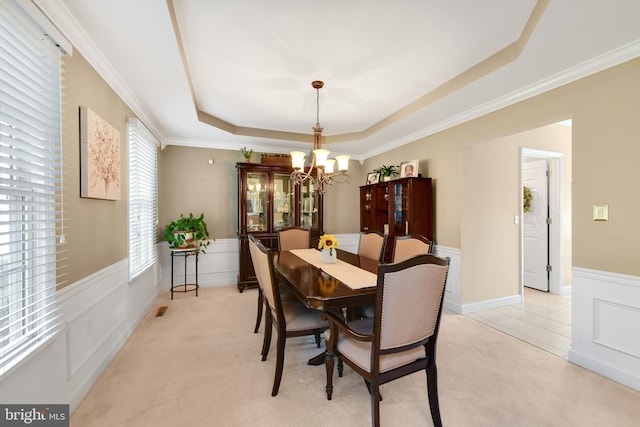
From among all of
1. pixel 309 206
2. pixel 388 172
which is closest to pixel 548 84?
pixel 388 172

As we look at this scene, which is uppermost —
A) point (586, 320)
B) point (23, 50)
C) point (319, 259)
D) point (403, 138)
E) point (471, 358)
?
point (403, 138)

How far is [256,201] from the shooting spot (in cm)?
444

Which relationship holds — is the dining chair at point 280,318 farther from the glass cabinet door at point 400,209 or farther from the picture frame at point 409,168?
the picture frame at point 409,168

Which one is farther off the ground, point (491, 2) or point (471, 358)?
point (491, 2)

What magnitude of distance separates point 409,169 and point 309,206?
1792mm

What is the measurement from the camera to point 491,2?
1.69m

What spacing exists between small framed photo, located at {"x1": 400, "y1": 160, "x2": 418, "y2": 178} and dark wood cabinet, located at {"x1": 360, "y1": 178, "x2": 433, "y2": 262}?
0.21 metres

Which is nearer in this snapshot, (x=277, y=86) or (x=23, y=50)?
(x=23, y=50)

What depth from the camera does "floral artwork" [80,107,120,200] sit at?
1848 mm

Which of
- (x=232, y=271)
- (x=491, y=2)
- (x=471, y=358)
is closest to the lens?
(x=491, y=2)

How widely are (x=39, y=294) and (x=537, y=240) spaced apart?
5569 mm

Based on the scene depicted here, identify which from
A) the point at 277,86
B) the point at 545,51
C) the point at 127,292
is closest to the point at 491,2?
the point at 545,51

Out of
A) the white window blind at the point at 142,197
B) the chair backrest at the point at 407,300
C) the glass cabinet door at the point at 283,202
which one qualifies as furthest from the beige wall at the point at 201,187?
the chair backrest at the point at 407,300

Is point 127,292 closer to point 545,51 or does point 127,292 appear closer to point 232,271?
point 232,271
